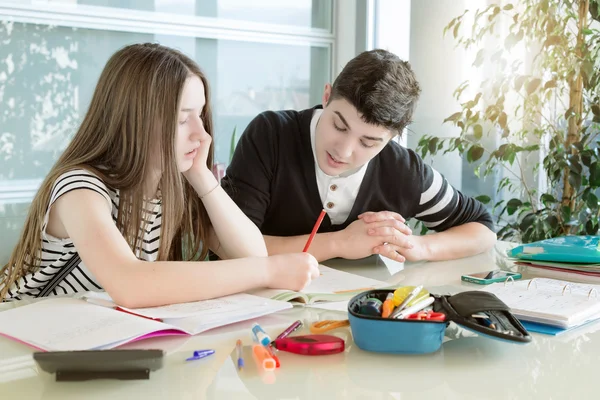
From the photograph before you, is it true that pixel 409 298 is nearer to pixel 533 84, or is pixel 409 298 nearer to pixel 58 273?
pixel 58 273

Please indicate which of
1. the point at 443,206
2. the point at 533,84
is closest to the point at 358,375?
the point at 443,206

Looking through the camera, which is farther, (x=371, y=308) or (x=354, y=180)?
(x=354, y=180)

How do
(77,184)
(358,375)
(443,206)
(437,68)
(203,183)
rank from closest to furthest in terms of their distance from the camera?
(358,375), (77,184), (203,183), (443,206), (437,68)

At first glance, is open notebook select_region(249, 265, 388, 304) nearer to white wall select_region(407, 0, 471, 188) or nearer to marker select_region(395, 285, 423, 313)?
marker select_region(395, 285, 423, 313)

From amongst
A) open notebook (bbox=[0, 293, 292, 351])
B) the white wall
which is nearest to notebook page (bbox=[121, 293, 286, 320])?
open notebook (bbox=[0, 293, 292, 351])

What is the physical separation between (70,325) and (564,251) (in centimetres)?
96

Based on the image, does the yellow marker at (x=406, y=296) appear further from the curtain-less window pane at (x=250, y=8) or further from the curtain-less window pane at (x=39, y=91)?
the curtain-less window pane at (x=250, y=8)

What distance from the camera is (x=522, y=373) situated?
31.9 inches

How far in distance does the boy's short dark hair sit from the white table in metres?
0.63

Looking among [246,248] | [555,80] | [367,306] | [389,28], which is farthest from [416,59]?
[367,306]

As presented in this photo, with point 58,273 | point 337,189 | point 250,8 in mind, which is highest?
point 250,8

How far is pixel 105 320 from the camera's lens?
0.92 meters

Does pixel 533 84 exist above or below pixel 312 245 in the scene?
above

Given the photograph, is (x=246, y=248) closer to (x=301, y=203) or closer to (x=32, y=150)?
(x=301, y=203)
